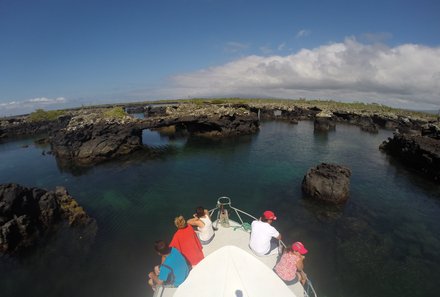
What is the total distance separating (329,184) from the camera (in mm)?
21422

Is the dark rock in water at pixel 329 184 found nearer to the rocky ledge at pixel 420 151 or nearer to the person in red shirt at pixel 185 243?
the rocky ledge at pixel 420 151

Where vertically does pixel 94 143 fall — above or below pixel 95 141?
below

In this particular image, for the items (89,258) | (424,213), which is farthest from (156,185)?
(424,213)

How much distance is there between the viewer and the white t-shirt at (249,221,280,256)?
9.81 metres

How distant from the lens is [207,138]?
5172cm

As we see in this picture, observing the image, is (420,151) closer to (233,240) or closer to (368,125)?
(233,240)

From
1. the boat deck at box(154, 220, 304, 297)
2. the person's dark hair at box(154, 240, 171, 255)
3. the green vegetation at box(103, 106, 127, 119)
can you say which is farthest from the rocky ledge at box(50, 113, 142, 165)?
the person's dark hair at box(154, 240, 171, 255)

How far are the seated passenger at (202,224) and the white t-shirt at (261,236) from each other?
2080mm

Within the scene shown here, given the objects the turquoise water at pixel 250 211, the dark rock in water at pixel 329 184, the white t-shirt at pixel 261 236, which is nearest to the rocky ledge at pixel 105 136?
the turquoise water at pixel 250 211

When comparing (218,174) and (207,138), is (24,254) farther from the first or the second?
(207,138)

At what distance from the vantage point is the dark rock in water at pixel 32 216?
16.0m

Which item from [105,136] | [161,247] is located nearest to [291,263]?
[161,247]

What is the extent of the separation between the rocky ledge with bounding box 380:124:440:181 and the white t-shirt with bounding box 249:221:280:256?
2890 cm

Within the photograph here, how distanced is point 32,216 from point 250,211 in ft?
55.4
